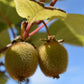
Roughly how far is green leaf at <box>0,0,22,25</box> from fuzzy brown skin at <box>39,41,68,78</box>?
0.35 meters

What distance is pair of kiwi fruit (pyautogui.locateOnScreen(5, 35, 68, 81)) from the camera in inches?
37.0

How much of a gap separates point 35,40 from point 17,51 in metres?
0.40

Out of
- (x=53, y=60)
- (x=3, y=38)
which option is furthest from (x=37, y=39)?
(x=53, y=60)

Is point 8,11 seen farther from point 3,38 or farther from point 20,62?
point 20,62

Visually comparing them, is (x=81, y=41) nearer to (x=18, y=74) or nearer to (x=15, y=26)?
(x=15, y=26)

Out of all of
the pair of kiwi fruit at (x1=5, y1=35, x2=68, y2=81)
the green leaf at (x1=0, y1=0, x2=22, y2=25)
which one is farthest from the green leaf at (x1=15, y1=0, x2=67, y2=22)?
the green leaf at (x1=0, y1=0, x2=22, y2=25)

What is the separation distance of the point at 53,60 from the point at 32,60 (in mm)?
77

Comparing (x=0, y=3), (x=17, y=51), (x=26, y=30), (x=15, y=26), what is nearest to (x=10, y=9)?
(x=0, y=3)

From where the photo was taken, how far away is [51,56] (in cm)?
98

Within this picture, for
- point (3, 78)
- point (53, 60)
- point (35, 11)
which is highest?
point (35, 11)

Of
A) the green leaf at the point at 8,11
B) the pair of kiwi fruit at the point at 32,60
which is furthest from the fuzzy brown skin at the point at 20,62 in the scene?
the green leaf at the point at 8,11

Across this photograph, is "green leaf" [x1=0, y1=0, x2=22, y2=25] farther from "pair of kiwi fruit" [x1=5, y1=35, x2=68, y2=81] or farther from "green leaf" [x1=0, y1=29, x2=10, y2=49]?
"pair of kiwi fruit" [x1=5, y1=35, x2=68, y2=81]

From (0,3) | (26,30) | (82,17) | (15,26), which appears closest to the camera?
(82,17)

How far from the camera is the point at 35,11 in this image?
3.18ft
